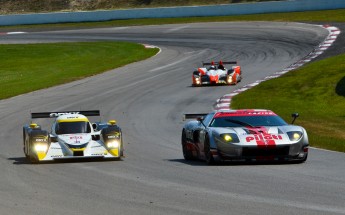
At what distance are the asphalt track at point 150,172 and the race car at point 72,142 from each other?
17.0 inches

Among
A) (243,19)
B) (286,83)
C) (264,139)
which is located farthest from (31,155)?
(243,19)

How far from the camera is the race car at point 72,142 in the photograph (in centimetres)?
1864

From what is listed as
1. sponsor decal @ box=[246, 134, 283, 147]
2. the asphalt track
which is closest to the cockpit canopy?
the asphalt track

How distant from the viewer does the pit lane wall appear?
7156 cm

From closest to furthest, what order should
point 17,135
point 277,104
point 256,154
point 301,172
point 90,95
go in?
point 301,172, point 256,154, point 17,135, point 277,104, point 90,95

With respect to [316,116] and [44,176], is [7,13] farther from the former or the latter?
[44,176]

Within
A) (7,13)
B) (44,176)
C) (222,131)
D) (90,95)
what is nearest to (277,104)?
(90,95)

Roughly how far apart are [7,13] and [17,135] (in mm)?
68502

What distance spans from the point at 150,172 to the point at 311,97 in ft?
62.4

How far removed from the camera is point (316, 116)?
2916 cm

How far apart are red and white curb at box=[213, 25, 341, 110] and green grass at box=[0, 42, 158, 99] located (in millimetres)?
9722

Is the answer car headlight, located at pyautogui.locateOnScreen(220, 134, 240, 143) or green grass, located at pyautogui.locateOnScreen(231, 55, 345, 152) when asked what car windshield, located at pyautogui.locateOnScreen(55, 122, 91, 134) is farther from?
green grass, located at pyautogui.locateOnScreen(231, 55, 345, 152)

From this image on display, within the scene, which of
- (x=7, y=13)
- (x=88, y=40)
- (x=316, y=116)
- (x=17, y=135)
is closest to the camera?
(x=17, y=135)

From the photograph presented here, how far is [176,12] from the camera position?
3100 inches
